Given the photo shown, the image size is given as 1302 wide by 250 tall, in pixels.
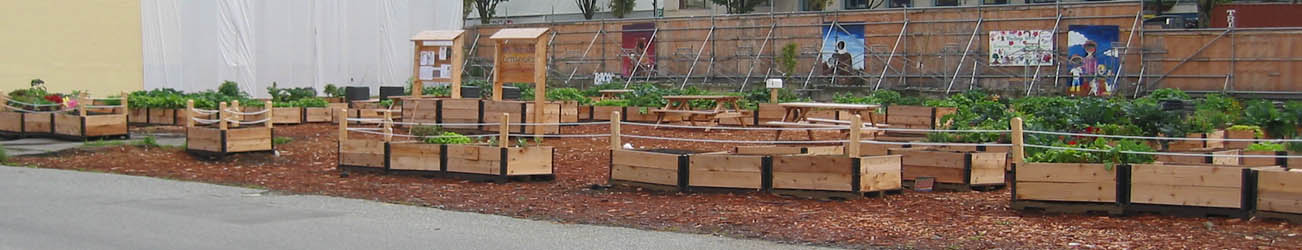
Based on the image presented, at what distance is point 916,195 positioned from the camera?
41.1 ft

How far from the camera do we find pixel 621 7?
56.4 meters

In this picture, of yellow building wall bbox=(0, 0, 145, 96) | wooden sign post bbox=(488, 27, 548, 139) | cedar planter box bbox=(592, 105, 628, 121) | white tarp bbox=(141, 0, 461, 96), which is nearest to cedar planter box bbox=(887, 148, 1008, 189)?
wooden sign post bbox=(488, 27, 548, 139)

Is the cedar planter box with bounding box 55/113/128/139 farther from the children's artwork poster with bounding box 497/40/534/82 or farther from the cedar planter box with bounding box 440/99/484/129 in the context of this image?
the children's artwork poster with bounding box 497/40/534/82

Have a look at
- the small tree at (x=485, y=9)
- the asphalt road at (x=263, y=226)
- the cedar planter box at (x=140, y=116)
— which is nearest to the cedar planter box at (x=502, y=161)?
the asphalt road at (x=263, y=226)

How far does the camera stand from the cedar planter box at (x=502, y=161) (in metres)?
14.2

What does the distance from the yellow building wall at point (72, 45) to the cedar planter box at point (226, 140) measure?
1663 centimetres

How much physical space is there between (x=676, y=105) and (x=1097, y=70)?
14.6m

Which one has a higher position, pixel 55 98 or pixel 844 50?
pixel 844 50

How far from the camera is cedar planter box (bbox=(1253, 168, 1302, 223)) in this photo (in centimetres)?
985

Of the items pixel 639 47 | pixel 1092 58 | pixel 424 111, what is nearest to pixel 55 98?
pixel 424 111

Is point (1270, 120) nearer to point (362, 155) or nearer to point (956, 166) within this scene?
point (956, 166)

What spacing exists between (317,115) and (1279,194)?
21681mm

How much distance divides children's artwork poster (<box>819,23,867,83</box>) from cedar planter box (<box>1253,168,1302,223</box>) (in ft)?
94.8

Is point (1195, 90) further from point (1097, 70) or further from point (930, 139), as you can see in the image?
point (930, 139)
